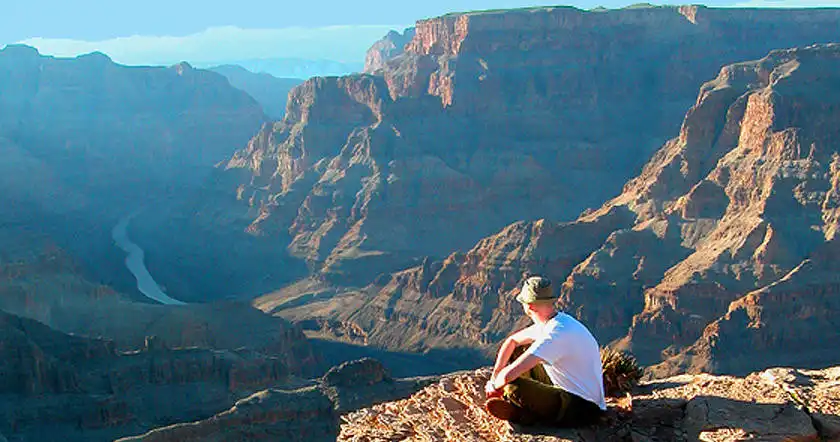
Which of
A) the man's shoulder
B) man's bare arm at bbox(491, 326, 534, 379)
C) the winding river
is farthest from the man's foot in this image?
the winding river

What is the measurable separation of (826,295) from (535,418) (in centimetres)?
7208

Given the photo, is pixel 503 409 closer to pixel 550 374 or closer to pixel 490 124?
pixel 550 374

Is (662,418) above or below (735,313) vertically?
above

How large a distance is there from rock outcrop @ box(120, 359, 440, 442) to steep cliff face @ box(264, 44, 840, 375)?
31069 millimetres

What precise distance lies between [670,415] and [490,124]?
143992 mm

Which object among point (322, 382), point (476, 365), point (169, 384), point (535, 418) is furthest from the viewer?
point (476, 365)

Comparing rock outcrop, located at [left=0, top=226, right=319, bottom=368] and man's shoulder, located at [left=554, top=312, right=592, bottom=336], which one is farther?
rock outcrop, located at [left=0, top=226, right=319, bottom=368]

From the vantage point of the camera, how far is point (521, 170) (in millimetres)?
148000

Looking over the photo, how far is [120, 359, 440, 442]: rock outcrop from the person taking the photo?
160 feet

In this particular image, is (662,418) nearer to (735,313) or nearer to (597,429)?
(597,429)

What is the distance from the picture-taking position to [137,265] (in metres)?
145

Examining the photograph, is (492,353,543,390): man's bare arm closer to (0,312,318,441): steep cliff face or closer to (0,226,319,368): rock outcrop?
(0,312,318,441): steep cliff face

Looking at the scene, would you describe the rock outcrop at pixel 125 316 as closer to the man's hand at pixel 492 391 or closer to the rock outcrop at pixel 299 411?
the rock outcrop at pixel 299 411

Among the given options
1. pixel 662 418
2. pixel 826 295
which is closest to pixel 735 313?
pixel 826 295
